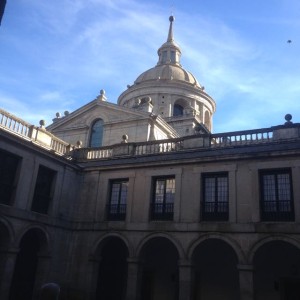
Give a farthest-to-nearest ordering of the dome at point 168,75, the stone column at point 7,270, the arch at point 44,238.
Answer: the dome at point 168,75, the arch at point 44,238, the stone column at point 7,270

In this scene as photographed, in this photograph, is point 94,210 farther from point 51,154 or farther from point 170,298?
point 170,298

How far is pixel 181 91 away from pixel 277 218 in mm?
26778

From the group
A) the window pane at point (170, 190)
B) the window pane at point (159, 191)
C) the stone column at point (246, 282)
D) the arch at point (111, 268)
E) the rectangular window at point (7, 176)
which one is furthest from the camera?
the arch at point (111, 268)

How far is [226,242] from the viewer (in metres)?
15.0

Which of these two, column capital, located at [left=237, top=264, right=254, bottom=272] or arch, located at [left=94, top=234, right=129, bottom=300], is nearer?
column capital, located at [left=237, top=264, right=254, bottom=272]

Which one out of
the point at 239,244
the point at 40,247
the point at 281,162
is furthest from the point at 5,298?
the point at 281,162

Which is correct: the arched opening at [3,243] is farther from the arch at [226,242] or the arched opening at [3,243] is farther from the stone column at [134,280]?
the arch at [226,242]

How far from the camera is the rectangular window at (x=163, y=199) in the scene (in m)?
16.8

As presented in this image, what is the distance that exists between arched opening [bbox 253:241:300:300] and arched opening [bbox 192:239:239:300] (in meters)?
1.09

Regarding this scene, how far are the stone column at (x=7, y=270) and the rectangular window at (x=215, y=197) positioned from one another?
7.66 metres

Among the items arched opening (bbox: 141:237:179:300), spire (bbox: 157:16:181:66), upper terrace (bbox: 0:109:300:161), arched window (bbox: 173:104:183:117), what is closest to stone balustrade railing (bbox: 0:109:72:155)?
upper terrace (bbox: 0:109:300:161)

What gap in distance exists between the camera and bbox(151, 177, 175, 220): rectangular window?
661 inches

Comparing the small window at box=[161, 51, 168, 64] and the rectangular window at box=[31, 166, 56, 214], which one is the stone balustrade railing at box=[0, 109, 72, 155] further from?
the small window at box=[161, 51, 168, 64]

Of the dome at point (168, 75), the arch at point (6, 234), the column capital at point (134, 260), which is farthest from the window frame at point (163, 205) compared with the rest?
the dome at point (168, 75)
